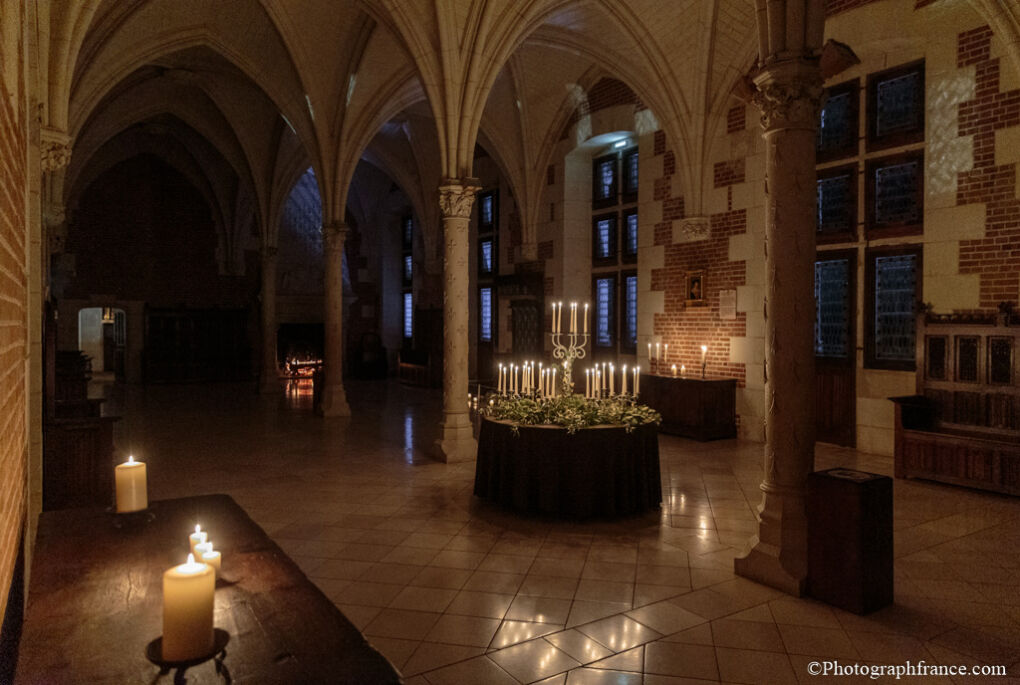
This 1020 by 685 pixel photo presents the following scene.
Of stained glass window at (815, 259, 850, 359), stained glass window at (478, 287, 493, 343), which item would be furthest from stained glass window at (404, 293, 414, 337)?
stained glass window at (815, 259, 850, 359)

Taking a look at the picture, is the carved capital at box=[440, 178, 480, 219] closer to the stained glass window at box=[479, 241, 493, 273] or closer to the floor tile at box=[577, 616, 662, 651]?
the floor tile at box=[577, 616, 662, 651]

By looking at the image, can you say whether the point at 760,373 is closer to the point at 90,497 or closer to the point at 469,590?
the point at 469,590

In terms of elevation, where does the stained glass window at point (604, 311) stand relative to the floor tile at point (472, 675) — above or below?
above

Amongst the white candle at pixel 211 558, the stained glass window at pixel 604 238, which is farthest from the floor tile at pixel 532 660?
the stained glass window at pixel 604 238

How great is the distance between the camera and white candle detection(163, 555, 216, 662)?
1344 mm

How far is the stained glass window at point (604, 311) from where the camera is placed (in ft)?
38.0

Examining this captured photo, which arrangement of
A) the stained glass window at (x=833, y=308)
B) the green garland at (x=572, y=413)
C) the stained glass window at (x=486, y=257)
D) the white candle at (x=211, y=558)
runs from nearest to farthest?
1. the white candle at (x=211, y=558)
2. the green garland at (x=572, y=413)
3. the stained glass window at (x=833, y=308)
4. the stained glass window at (x=486, y=257)

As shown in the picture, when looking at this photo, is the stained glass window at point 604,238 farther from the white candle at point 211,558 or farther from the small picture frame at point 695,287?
the white candle at point 211,558

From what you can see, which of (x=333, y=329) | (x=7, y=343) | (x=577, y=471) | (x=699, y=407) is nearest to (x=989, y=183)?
(x=699, y=407)

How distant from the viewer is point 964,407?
664 cm

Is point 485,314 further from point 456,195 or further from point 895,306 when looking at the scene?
point 895,306

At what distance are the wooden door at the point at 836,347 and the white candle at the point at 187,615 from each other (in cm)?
779

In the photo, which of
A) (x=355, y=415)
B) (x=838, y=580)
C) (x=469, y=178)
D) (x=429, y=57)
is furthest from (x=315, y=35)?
(x=838, y=580)

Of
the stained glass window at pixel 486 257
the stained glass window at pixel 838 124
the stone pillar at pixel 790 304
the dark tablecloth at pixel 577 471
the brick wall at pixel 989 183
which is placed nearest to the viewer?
the stone pillar at pixel 790 304
